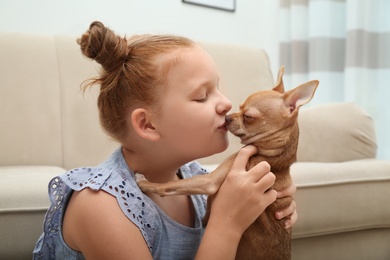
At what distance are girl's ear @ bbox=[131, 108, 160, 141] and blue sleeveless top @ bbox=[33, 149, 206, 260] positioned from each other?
112mm

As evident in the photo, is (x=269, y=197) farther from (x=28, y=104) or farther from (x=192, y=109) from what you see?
(x=28, y=104)

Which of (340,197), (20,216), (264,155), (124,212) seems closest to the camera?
(124,212)

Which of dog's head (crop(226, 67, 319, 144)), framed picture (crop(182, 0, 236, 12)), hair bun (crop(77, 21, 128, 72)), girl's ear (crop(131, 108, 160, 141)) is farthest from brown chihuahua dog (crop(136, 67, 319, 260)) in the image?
framed picture (crop(182, 0, 236, 12))

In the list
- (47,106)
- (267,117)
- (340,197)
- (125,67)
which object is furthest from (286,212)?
(47,106)

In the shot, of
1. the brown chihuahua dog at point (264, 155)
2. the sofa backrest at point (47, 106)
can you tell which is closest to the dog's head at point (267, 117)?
the brown chihuahua dog at point (264, 155)

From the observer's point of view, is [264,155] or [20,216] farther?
[20,216]

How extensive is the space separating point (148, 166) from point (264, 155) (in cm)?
31

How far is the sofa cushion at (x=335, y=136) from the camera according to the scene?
2262mm

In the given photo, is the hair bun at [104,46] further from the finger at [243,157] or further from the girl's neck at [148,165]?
the finger at [243,157]

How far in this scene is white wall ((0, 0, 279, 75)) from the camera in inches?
106

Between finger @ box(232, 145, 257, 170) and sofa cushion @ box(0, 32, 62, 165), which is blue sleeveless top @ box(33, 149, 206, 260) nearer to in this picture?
finger @ box(232, 145, 257, 170)

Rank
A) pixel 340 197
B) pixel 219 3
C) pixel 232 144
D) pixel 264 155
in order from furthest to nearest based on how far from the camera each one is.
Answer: pixel 219 3, pixel 232 144, pixel 340 197, pixel 264 155

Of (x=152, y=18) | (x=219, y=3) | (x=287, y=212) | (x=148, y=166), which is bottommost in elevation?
(x=287, y=212)

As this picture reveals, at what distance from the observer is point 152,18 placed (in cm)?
310
